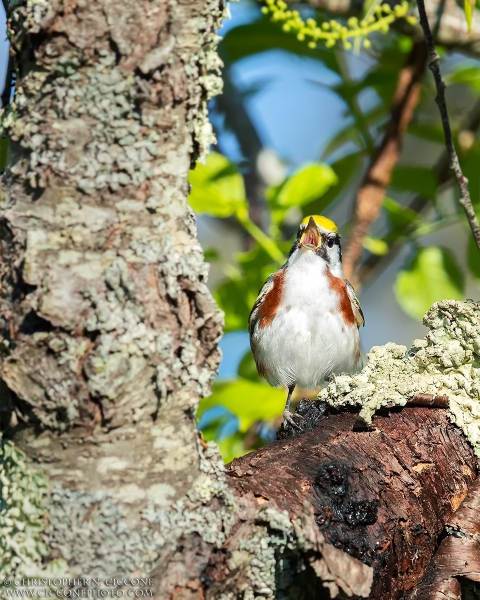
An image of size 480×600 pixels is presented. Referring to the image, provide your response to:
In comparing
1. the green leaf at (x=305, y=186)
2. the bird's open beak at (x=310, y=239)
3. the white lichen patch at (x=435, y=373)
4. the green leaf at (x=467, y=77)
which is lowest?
the white lichen patch at (x=435, y=373)

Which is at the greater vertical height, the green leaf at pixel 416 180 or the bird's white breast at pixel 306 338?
the green leaf at pixel 416 180

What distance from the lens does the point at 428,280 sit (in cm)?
404

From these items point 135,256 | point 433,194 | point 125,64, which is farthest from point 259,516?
point 433,194

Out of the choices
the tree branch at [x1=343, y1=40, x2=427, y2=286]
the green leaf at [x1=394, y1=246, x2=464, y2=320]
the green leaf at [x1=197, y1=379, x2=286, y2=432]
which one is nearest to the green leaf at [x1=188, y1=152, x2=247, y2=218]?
the green leaf at [x1=197, y1=379, x2=286, y2=432]

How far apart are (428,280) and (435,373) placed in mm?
1241

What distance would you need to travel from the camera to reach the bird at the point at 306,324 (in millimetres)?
4578

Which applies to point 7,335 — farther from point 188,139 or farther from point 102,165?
point 188,139

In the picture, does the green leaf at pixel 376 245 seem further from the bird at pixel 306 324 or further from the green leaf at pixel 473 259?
the bird at pixel 306 324

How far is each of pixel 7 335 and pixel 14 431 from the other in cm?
22

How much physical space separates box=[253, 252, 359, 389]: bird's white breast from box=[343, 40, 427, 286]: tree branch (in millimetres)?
269

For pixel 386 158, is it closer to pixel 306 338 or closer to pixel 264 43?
pixel 264 43

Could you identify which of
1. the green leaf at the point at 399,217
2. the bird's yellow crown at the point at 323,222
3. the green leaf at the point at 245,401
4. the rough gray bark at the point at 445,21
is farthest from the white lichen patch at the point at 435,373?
the rough gray bark at the point at 445,21

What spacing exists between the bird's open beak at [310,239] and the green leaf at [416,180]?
0.67 meters

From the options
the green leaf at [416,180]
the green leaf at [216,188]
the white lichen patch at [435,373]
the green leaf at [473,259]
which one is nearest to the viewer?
the white lichen patch at [435,373]
